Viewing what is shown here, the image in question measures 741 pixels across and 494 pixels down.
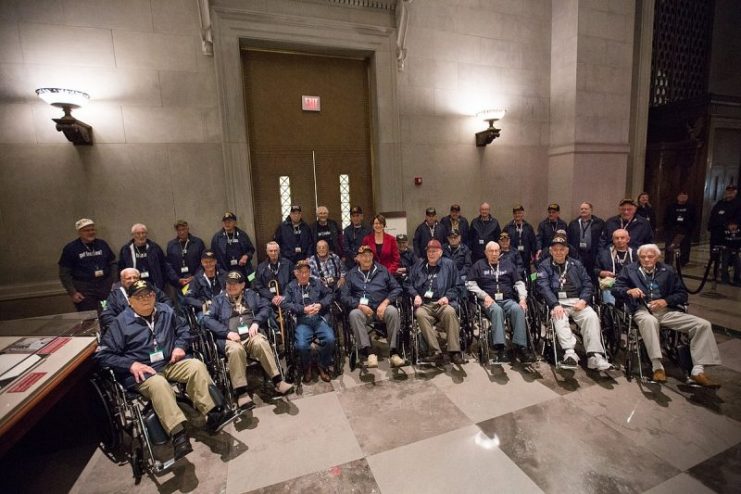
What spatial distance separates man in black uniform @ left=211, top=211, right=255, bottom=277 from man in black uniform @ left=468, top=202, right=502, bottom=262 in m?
3.58

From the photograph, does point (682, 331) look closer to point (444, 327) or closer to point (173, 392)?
point (444, 327)

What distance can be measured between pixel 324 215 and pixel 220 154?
1735 mm

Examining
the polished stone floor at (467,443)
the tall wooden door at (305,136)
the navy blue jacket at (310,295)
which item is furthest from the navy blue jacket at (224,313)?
the tall wooden door at (305,136)

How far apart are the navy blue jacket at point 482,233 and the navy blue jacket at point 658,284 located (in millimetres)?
2200

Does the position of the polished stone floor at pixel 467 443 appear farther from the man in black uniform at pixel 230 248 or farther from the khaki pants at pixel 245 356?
the man in black uniform at pixel 230 248

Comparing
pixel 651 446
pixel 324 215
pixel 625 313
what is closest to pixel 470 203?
pixel 324 215

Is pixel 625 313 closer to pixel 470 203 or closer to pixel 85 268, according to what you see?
pixel 470 203

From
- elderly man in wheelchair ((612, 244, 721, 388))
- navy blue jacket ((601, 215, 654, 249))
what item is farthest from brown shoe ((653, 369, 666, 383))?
navy blue jacket ((601, 215, 654, 249))

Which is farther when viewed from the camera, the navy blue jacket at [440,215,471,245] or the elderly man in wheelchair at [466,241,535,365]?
the navy blue jacket at [440,215,471,245]

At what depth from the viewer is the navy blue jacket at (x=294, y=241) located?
16.8ft

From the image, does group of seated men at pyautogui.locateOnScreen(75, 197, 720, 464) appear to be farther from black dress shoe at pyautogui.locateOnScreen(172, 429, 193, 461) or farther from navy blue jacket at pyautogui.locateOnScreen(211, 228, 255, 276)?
navy blue jacket at pyautogui.locateOnScreen(211, 228, 255, 276)

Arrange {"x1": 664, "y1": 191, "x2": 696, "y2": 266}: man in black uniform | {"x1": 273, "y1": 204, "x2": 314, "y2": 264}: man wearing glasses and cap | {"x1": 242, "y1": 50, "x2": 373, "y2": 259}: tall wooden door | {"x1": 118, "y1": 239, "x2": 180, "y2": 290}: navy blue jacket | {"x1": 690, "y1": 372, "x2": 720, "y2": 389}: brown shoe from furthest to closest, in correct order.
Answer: {"x1": 664, "y1": 191, "x2": 696, "y2": 266}: man in black uniform
{"x1": 242, "y1": 50, "x2": 373, "y2": 259}: tall wooden door
{"x1": 273, "y1": 204, "x2": 314, "y2": 264}: man wearing glasses and cap
{"x1": 118, "y1": 239, "x2": 180, "y2": 290}: navy blue jacket
{"x1": 690, "y1": 372, "x2": 720, "y2": 389}: brown shoe

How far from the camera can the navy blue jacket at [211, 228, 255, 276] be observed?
4871 millimetres

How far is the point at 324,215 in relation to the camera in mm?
5242
